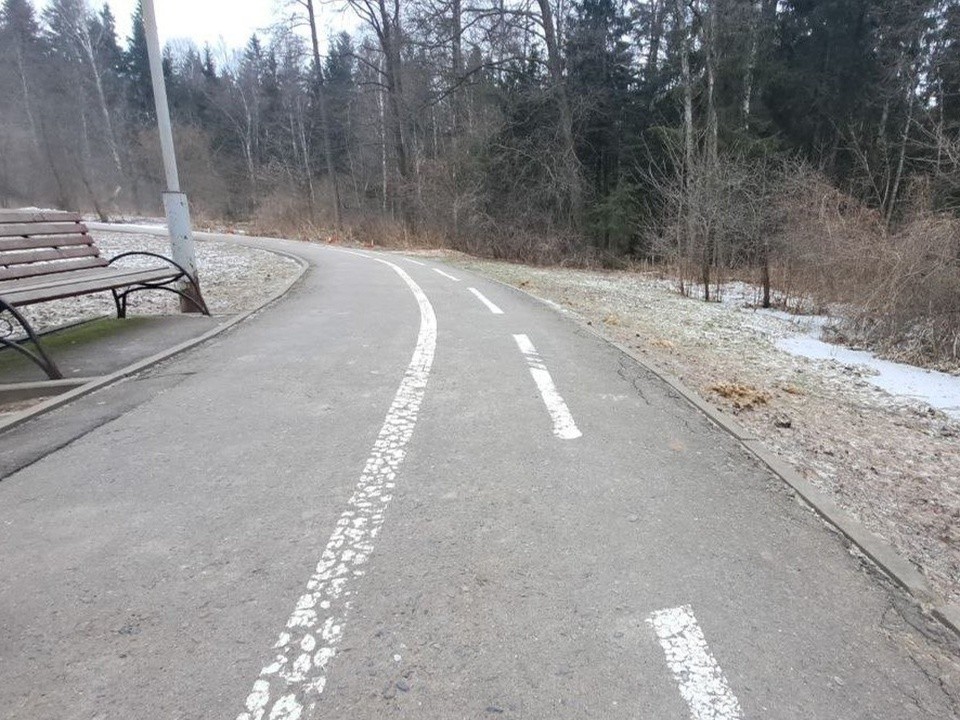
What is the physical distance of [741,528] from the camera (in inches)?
→ 122

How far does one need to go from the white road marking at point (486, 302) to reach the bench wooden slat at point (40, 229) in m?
6.05

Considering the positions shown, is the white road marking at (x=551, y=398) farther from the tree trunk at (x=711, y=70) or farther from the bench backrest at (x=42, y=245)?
the tree trunk at (x=711, y=70)

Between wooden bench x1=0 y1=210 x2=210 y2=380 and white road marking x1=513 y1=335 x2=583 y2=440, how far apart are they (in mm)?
4538

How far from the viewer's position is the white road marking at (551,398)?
14.2ft

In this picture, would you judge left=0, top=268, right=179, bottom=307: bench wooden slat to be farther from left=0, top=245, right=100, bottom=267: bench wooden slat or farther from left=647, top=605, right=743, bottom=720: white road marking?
left=647, top=605, right=743, bottom=720: white road marking

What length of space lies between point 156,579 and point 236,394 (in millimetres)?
2648

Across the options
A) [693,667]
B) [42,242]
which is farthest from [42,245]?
[693,667]

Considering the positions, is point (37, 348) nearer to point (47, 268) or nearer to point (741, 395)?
point (47, 268)

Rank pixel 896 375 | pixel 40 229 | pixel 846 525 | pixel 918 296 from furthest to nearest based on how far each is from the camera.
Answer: pixel 918 296
pixel 896 375
pixel 40 229
pixel 846 525

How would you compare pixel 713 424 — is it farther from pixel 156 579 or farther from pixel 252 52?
pixel 252 52

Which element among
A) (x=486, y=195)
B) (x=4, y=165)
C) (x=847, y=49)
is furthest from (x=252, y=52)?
(x=847, y=49)

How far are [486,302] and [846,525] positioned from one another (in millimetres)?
7820

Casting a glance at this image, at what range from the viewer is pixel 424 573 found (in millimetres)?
2633

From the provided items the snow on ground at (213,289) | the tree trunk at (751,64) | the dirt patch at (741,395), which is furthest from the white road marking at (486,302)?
the tree trunk at (751,64)
